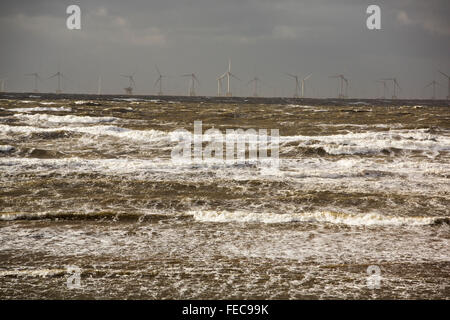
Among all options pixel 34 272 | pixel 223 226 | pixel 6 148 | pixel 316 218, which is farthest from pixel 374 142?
pixel 34 272

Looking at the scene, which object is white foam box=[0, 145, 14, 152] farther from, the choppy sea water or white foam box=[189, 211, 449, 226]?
white foam box=[189, 211, 449, 226]

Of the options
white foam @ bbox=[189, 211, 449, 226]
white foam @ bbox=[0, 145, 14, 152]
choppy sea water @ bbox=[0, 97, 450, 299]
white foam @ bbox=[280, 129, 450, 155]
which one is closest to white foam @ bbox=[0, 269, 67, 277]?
choppy sea water @ bbox=[0, 97, 450, 299]

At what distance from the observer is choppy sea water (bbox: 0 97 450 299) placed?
731cm

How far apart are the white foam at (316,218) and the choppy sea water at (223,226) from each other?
1.5 inches

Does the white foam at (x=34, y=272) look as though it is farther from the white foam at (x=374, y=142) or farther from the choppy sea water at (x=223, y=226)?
the white foam at (x=374, y=142)

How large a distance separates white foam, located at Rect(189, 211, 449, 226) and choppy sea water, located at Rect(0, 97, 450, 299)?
0.04m

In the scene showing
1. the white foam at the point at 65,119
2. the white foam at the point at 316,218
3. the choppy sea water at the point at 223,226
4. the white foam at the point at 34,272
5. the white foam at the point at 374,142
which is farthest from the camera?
the white foam at the point at 65,119

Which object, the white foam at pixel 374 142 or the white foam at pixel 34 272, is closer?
the white foam at pixel 34 272

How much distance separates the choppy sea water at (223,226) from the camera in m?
7.31

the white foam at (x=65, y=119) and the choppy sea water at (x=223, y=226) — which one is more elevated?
the white foam at (x=65, y=119)

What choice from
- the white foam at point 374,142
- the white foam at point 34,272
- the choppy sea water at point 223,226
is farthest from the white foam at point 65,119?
the white foam at point 34,272

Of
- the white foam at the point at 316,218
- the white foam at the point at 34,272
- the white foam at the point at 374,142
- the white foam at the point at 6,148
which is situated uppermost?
the white foam at the point at 374,142
